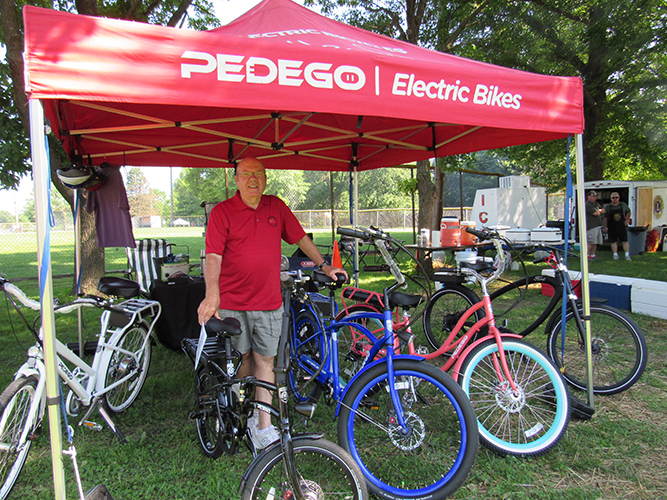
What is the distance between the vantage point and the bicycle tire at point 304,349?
3176mm

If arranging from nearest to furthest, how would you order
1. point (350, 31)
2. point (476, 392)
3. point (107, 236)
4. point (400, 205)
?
point (476, 392), point (350, 31), point (107, 236), point (400, 205)

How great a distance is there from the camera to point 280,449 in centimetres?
176

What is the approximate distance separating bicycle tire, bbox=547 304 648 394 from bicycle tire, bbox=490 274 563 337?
11 centimetres

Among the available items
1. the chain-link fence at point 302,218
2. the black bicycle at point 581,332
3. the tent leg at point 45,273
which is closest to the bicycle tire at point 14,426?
the tent leg at point 45,273

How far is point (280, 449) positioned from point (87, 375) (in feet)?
6.36

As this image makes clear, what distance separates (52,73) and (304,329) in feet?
8.31

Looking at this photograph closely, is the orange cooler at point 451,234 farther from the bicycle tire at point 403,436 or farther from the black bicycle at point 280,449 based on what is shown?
the black bicycle at point 280,449

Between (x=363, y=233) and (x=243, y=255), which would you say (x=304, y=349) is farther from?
(x=363, y=233)

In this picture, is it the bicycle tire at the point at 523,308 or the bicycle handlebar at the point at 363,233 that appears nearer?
the bicycle handlebar at the point at 363,233

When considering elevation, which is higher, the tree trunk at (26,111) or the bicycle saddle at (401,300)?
the tree trunk at (26,111)

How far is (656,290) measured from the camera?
5.33 m

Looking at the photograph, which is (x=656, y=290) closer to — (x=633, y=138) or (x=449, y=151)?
(x=449, y=151)

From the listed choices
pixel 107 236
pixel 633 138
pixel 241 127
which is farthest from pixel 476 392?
pixel 633 138

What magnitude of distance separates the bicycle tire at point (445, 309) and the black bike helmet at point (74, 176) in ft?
11.4
